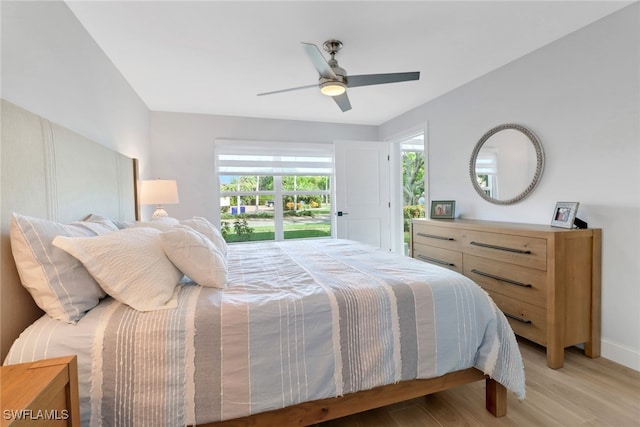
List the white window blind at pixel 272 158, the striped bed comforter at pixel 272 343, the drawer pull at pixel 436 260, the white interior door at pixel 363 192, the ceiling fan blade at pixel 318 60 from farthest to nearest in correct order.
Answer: the white interior door at pixel 363 192
the white window blind at pixel 272 158
the drawer pull at pixel 436 260
the ceiling fan blade at pixel 318 60
the striped bed comforter at pixel 272 343

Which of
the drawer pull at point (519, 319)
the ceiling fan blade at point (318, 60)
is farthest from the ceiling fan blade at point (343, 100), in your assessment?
the drawer pull at point (519, 319)

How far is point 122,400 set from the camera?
3.38 ft

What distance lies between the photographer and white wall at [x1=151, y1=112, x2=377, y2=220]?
151 inches

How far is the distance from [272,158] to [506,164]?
298cm

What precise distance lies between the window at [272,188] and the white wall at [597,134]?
2.54 meters

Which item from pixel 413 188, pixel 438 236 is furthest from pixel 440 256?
pixel 413 188

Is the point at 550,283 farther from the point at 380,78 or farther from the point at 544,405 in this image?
the point at 380,78

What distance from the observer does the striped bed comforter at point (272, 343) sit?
3.39 ft

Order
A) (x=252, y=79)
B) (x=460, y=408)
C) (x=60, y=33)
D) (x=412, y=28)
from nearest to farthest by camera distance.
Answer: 1. (x=460, y=408)
2. (x=60, y=33)
3. (x=412, y=28)
4. (x=252, y=79)

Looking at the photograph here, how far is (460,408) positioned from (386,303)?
33.2 inches

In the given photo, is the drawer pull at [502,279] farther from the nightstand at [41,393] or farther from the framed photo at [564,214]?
the nightstand at [41,393]

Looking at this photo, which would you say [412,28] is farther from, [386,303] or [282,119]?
[282,119]

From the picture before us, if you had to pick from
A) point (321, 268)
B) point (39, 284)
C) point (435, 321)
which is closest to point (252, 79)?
point (321, 268)

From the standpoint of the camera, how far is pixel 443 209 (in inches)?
132
